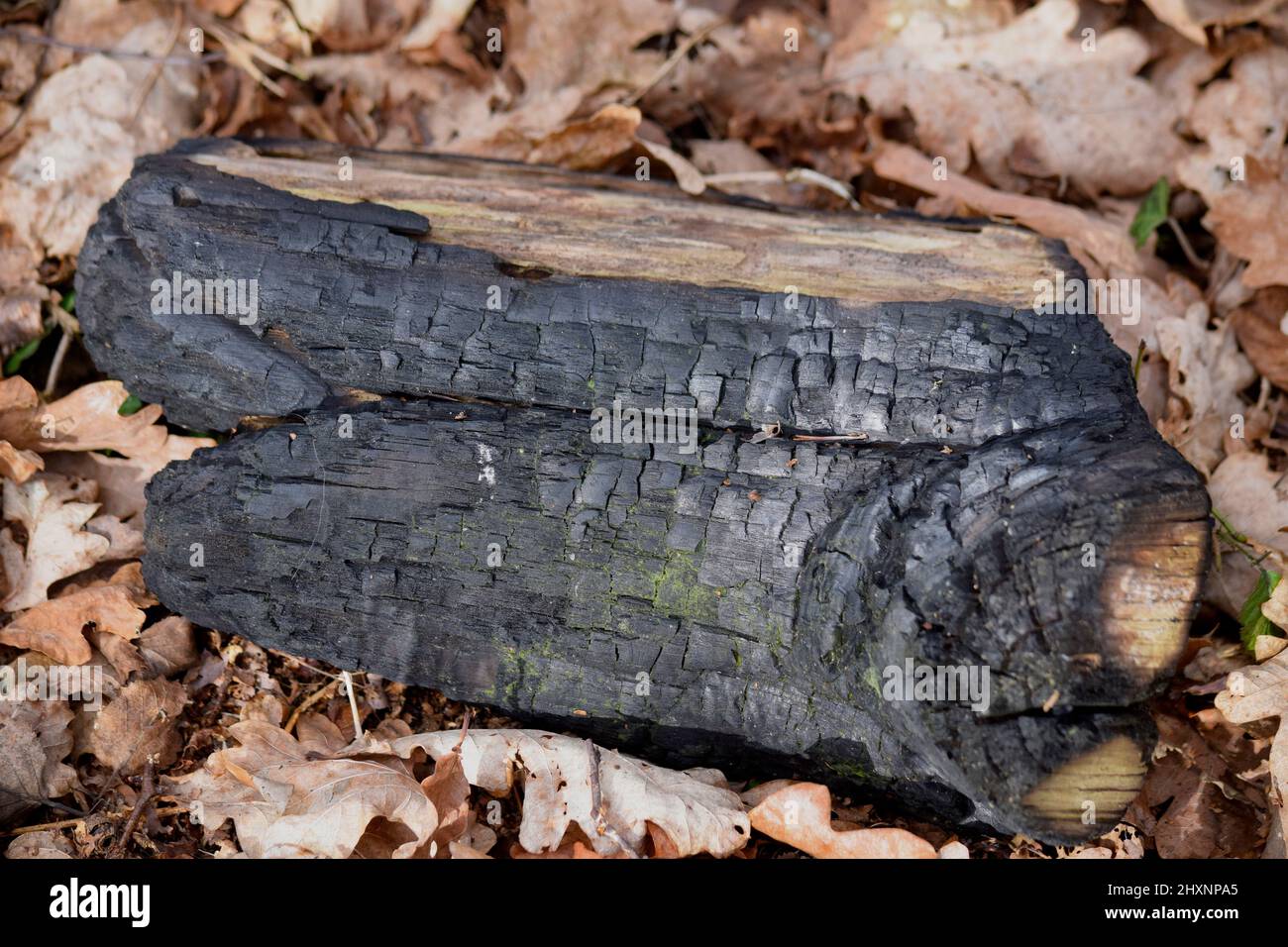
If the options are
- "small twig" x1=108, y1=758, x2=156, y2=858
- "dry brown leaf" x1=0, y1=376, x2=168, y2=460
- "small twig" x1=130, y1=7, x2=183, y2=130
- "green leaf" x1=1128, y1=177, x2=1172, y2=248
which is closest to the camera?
"small twig" x1=108, y1=758, x2=156, y2=858

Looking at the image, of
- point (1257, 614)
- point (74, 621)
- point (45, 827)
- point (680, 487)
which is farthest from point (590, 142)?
point (45, 827)

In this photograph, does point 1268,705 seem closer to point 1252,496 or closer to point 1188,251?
point 1252,496

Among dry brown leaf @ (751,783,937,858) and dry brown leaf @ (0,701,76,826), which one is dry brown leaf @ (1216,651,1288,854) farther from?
dry brown leaf @ (0,701,76,826)

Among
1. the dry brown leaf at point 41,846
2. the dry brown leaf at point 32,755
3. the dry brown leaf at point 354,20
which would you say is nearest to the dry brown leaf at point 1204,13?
the dry brown leaf at point 354,20

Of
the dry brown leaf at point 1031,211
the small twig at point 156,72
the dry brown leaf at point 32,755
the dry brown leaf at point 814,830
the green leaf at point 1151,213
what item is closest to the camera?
the dry brown leaf at point 814,830

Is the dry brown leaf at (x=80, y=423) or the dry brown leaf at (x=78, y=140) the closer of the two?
the dry brown leaf at (x=80, y=423)

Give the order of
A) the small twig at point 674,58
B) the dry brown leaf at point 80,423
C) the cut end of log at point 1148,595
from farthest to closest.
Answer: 1. the small twig at point 674,58
2. the dry brown leaf at point 80,423
3. the cut end of log at point 1148,595

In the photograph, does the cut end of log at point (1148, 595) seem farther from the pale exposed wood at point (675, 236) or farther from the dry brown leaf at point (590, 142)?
the dry brown leaf at point (590, 142)

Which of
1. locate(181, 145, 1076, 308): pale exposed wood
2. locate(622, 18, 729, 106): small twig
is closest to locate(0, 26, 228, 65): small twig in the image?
locate(181, 145, 1076, 308): pale exposed wood

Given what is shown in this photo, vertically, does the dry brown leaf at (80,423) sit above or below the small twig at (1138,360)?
below
